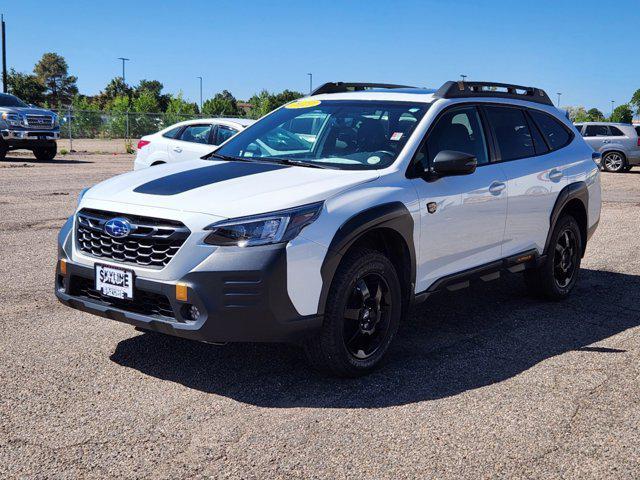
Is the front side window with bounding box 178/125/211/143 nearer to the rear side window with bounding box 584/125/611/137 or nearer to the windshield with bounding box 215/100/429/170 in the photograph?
the windshield with bounding box 215/100/429/170

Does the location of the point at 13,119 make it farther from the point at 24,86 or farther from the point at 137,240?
the point at 24,86

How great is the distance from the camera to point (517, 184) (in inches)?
240

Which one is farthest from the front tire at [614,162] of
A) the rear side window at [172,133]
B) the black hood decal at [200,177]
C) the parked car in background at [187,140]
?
the black hood decal at [200,177]

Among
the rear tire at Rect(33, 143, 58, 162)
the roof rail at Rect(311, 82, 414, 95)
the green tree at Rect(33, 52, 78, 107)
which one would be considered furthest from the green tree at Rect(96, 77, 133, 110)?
the roof rail at Rect(311, 82, 414, 95)

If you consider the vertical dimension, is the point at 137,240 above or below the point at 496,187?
below

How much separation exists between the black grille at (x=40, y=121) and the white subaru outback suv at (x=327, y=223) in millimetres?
19253

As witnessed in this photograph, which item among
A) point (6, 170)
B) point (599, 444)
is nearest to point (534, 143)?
point (599, 444)

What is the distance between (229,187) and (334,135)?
1210mm

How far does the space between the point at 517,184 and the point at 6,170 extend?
17061mm

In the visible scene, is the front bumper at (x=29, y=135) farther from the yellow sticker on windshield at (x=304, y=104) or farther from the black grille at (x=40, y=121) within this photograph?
the yellow sticker on windshield at (x=304, y=104)

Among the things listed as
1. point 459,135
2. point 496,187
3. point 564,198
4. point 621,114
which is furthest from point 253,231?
point 621,114

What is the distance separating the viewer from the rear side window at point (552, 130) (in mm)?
6824

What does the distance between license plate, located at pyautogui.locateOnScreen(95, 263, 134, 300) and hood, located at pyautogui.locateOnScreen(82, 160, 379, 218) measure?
1.31 feet

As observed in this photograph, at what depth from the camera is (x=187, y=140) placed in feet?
44.7
